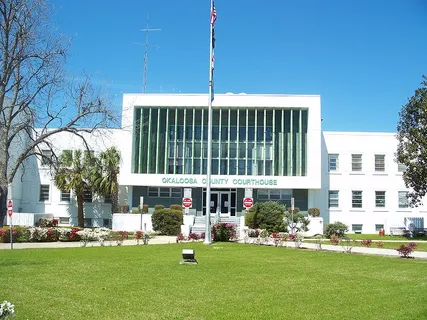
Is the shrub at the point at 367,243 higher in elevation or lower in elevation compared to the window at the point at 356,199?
lower

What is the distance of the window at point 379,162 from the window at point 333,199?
4.40 metres

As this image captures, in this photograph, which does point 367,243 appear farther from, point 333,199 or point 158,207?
point 333,199

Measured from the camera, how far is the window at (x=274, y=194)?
4138 centimetres

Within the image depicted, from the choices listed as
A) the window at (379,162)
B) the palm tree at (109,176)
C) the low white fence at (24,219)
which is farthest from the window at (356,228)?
the low white fence at (24,219)

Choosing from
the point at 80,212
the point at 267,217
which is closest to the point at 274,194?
the point at 267,217

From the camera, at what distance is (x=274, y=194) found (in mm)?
41469

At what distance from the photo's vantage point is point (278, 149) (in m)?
41.3

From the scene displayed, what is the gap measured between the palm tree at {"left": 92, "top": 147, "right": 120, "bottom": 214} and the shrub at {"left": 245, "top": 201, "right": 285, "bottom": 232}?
11.9 m

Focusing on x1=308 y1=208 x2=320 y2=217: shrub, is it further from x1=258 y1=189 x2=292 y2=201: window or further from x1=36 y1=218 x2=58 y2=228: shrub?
x1=36 y1=218 x2=58 y2=228: shrub

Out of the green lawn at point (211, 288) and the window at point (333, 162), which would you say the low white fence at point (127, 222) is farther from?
the green lawn at point (211, 288)

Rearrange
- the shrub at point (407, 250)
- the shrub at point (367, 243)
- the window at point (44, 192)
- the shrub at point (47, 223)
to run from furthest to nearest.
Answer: the window at point (44, 192)
the shrub at point (47, 223)
the shrub at point (367, 243)
the shrub at point (407, 250)

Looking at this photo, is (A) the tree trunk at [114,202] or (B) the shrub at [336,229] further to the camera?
(A) the tree trunk at [114,202]

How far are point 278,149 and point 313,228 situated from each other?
286 inches

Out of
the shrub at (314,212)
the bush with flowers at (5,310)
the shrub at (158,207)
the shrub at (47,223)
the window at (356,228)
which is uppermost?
the shrub at (158,207)
